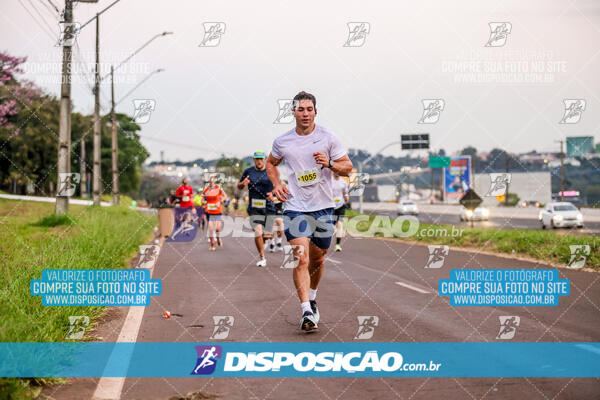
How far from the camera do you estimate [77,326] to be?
692cm

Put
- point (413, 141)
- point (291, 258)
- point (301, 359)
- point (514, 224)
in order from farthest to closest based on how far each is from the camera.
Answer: point (413, 141) < point (514, 224) < point (291, 258) < point (301, 359)

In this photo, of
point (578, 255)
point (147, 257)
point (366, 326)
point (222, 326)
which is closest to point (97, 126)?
point (147, 257)

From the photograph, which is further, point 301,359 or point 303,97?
point 303,97

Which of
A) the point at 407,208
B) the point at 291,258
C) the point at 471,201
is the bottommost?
the point at 291,258

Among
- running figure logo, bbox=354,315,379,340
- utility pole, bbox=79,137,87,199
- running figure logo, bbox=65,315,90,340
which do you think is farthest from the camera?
utility pole, bbox=79,137,87,199

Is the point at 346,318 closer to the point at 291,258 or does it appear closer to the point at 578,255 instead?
the point at 291,258

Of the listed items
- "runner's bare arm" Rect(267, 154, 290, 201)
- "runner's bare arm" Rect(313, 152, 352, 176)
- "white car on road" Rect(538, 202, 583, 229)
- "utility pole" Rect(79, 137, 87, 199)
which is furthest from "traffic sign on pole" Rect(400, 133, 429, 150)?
"runner's bare arm" Rect(313, 152, 352, 176)

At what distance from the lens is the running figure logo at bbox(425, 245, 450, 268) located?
14523mm

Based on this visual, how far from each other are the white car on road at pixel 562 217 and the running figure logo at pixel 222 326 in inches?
1206

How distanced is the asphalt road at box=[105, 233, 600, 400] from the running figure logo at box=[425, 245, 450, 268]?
32 cm

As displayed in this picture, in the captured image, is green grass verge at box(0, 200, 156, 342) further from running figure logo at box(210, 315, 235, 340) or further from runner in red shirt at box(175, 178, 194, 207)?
runner in red shirt at box(175, 178, 194, 207)

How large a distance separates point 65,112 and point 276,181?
1288 cm

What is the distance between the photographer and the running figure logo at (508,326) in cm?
676

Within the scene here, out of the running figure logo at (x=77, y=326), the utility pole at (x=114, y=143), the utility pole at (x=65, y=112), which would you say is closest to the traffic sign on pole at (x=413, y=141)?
the utility pole at (x=114, y=143)
